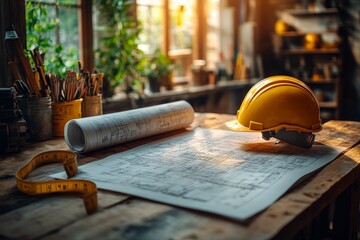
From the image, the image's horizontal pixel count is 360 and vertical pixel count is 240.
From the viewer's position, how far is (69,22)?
12.6ft

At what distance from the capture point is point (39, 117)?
1.91m

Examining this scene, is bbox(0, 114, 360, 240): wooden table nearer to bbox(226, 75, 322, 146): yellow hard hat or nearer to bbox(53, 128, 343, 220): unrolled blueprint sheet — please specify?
bbox(53, 128, 343, 220): unrolled blueprint sheet

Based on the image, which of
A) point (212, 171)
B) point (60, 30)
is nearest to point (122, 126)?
point (212, 171)

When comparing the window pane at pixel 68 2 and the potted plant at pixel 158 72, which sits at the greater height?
the window pane at pixel 68 2

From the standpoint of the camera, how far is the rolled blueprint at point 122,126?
167 centimetres

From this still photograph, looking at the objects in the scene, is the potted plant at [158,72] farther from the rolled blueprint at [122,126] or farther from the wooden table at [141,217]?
the wooden table at [141,217]

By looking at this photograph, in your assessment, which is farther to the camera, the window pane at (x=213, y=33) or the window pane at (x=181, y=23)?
the window pane at (x=213, y=33)

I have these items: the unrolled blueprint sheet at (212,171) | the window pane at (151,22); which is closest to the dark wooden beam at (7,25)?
the unrolled blueprint sheet at (212,171)

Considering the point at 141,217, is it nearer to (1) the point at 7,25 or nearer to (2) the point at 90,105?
(2) the point at 90,105

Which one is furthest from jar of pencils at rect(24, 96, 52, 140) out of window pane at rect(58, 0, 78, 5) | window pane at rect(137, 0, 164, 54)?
window pane at rect(137, 0, 164, 54)

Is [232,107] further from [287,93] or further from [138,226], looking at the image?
[138,226]

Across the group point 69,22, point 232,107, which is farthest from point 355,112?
point 69,22

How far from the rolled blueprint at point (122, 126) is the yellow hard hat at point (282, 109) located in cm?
37

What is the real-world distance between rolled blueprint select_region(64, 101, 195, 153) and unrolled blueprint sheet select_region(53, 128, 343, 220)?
0.28 feet
